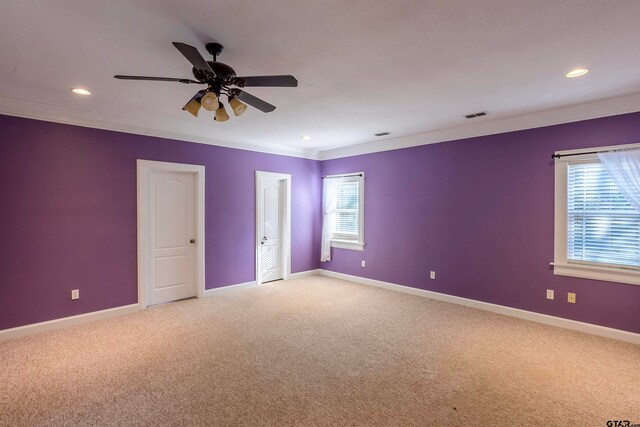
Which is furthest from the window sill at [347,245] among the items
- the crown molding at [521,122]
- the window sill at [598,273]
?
the window sill at [598,273]

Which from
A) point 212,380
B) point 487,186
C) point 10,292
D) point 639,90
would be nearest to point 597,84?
point 639,90

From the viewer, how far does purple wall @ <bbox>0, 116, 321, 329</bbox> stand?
11.7 ft

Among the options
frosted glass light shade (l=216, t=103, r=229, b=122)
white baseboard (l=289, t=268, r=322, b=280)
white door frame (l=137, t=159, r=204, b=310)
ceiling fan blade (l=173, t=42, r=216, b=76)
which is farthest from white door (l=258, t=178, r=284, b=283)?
ceiling fan blade (l=173, t=42, r=216, b=76)

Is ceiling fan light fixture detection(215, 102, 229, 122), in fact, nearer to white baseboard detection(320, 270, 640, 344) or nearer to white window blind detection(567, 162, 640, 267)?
white window blind detection(567, 162, 640, 267)

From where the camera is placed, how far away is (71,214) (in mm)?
3936

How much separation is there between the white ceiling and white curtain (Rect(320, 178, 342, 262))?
255cm

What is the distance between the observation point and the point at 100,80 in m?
2.98

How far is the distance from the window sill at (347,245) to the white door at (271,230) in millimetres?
1120

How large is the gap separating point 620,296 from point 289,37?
170 inches

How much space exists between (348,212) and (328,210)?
44cm

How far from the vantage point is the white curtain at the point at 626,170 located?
3.33m

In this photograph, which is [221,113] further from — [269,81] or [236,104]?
[269,81]

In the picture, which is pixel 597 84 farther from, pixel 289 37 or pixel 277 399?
pixel 277 399

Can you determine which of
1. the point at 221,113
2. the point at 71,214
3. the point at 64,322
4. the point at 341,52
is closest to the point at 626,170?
the point at 341,52
